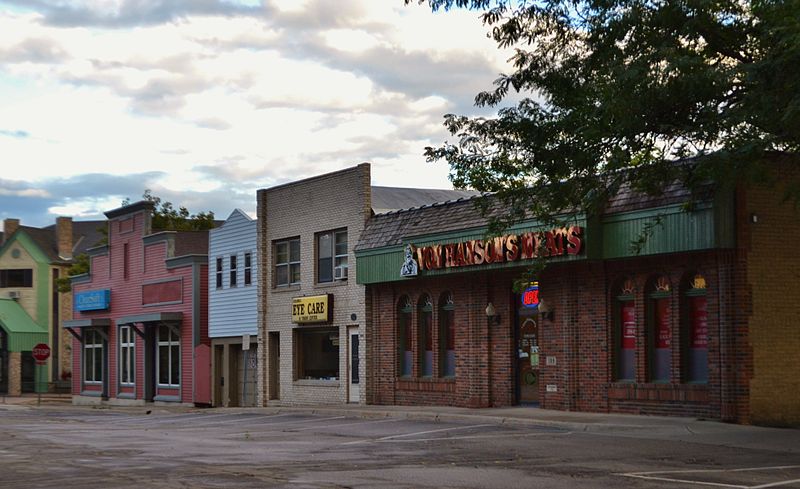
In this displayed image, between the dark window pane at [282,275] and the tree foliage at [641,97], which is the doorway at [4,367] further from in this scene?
the tree foliage at [641,97]

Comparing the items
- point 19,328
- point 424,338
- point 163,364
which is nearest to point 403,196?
point 424,338

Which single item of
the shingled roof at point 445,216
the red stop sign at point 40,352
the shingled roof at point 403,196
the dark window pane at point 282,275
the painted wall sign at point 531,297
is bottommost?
the red stop sign at point 40,352

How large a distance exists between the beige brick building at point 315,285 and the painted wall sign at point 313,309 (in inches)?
1.2

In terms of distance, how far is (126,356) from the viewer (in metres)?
50.0

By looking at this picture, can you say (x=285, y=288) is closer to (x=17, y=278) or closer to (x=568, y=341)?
(x=568, y=341)

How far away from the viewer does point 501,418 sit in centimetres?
2538

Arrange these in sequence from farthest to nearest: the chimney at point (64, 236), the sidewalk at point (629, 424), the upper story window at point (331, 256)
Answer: the chimney at point (64, 236)
the upper story window at point (331, 256)
the sidewalk at point (629, 424)

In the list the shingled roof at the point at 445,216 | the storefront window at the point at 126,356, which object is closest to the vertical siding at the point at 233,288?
the storefront window at the point at 126,356

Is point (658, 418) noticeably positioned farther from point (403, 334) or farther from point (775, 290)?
point (403, 334)

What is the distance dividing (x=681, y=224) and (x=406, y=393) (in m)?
11.8

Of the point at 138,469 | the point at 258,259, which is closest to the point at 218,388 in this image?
the point at 258,259

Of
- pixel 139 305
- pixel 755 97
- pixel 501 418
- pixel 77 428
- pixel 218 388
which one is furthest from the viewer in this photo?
pixel 139 305

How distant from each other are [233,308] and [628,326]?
63.7 feet

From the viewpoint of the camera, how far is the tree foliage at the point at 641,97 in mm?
17109
